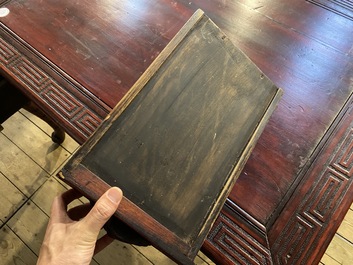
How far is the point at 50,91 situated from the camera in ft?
3.54

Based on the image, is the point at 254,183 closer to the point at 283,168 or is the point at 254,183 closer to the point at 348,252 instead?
the point at 283,168

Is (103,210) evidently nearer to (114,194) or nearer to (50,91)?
(114,194)

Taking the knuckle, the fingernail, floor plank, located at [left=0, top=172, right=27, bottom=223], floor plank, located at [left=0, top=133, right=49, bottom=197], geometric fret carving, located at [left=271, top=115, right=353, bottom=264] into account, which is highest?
geometric fret carving, located at [left=271, top=115, right=353, bottom=264]

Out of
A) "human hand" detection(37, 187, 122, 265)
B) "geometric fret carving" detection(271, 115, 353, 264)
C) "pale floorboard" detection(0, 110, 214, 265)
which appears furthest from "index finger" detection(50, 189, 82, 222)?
"pale floorboard" detection(0, 110, 214, 265)

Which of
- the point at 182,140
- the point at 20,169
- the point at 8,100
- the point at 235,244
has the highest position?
the point at 182,140

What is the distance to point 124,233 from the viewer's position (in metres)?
0.85

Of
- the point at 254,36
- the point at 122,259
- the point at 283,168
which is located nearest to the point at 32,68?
the point at 254,36

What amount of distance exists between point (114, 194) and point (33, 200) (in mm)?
1279

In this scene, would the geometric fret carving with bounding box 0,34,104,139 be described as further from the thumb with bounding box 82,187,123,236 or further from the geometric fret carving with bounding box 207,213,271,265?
the geometric fret carving with bounding box 207,213,271,265

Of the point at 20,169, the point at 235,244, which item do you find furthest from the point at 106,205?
the point at 20,169

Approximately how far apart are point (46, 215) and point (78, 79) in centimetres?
98

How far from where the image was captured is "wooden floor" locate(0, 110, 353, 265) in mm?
1626

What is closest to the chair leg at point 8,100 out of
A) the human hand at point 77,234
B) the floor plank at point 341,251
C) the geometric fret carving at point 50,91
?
the geometric fret carving at point 50,91

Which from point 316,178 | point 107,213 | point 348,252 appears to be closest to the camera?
point 107,213
